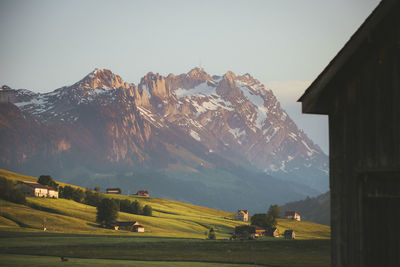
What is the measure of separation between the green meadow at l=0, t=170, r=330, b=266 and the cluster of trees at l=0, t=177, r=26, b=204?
156 inches

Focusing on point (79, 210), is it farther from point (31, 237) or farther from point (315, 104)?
point (315, 104)

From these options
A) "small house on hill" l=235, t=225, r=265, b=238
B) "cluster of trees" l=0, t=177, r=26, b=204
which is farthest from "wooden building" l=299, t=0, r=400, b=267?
"cluster of trees" l=0, t=177, r=26, b=204

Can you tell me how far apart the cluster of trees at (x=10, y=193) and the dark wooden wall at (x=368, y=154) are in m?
189

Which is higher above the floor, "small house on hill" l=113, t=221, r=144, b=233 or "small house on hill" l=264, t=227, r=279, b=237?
"small house on hill" l=264, t=227, r=279, b=237

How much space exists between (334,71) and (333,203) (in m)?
3.06

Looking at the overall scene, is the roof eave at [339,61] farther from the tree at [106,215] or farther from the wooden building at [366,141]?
the tree at [106,215]

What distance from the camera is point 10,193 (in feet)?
629

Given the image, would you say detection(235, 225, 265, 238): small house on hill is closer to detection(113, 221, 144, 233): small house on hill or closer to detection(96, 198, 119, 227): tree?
detection(113, 221, 144, 233): small house on hill

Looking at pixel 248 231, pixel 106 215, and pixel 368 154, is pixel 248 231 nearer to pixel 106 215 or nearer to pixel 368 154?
pixel 106 215

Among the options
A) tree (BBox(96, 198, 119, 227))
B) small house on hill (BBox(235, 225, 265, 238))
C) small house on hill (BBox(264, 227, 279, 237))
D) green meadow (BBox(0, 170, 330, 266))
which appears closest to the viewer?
green meadow (BBox(0, 170, 330, 266))

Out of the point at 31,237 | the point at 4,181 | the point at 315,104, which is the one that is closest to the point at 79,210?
the point at 4,181

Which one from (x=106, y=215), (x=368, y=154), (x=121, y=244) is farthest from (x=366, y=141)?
(x=106, y=215)

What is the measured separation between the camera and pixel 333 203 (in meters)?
12.8

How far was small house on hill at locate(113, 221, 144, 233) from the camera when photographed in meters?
174
